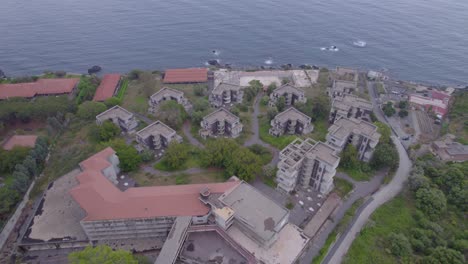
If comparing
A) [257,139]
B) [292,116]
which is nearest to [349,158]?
[292,116]

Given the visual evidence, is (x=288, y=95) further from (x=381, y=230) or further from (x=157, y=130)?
(x=381, y=230)

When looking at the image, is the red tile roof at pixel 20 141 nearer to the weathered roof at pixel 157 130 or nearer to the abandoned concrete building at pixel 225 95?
the weathered roof at pixel 157 130

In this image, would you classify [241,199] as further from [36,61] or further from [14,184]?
[36,61]

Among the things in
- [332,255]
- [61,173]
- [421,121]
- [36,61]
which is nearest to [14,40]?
[36,61]

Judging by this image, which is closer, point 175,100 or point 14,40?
point 175,100

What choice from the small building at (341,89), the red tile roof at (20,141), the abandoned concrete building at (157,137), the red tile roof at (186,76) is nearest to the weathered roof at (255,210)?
the abandoned concrete building at (157,137)

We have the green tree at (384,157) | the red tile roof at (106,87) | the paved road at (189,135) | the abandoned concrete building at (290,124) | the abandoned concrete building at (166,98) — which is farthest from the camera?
the red tile roof at (106,87)

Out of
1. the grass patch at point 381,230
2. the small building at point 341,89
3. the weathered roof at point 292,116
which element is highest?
the small building at point 341,89
